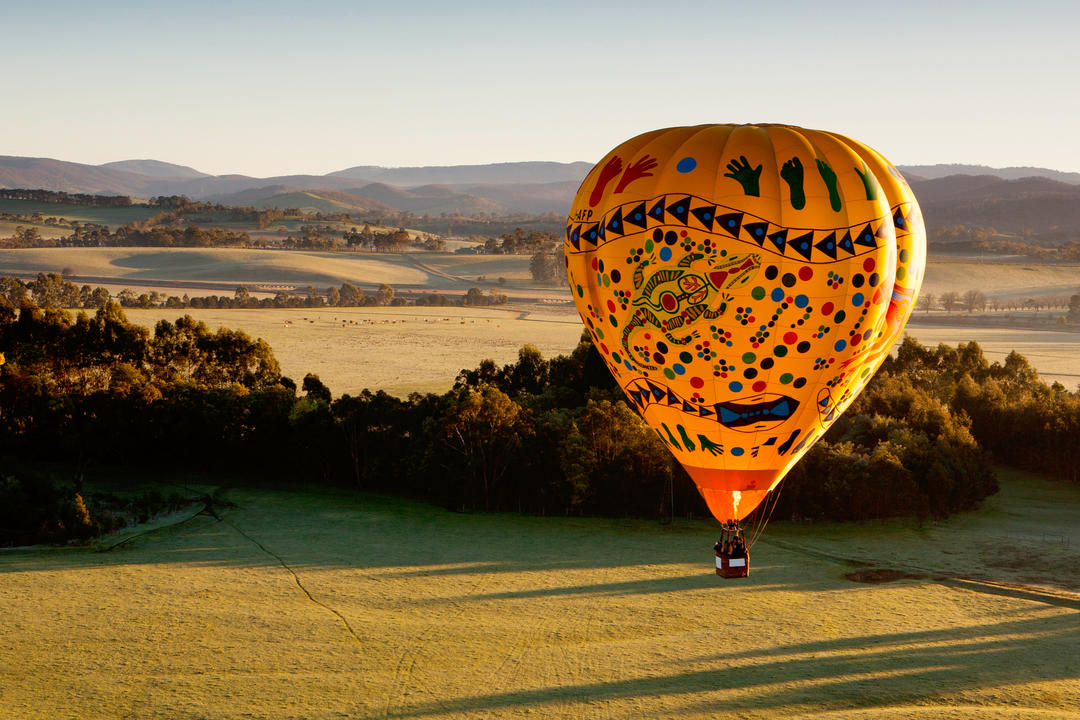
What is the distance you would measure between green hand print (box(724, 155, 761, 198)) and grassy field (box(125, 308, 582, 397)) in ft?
129

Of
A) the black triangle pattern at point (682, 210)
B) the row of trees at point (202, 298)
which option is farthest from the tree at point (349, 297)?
the black triangle pattern at point (682, 210)

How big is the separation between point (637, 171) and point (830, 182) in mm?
3126

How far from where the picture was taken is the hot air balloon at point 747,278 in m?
16.5

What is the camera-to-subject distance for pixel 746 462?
17406 mm

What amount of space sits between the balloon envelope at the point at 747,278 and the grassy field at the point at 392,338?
3785 centimetres

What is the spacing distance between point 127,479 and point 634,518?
1820 centimetres

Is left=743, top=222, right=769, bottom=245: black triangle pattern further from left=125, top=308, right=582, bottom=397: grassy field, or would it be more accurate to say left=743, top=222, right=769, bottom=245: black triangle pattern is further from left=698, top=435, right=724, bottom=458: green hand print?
left=125, top=308, right=582, bottom=397: grassy field

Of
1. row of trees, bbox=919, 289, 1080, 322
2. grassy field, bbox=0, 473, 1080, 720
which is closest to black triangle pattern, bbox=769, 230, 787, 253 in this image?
grassy field, bbox=0, 473, 1080, 720

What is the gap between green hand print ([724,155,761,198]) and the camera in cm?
1641

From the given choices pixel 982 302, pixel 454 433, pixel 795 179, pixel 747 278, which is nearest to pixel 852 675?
pixel 747 278

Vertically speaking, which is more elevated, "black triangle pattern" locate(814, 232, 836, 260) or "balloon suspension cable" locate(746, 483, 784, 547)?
"black triangle pattern" locate(814, 232, 836, 260)

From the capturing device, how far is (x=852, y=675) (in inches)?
820

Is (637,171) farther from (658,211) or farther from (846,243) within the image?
(846,243)

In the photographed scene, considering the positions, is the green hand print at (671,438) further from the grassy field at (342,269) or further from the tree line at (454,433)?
the grassy field at (342,269)
